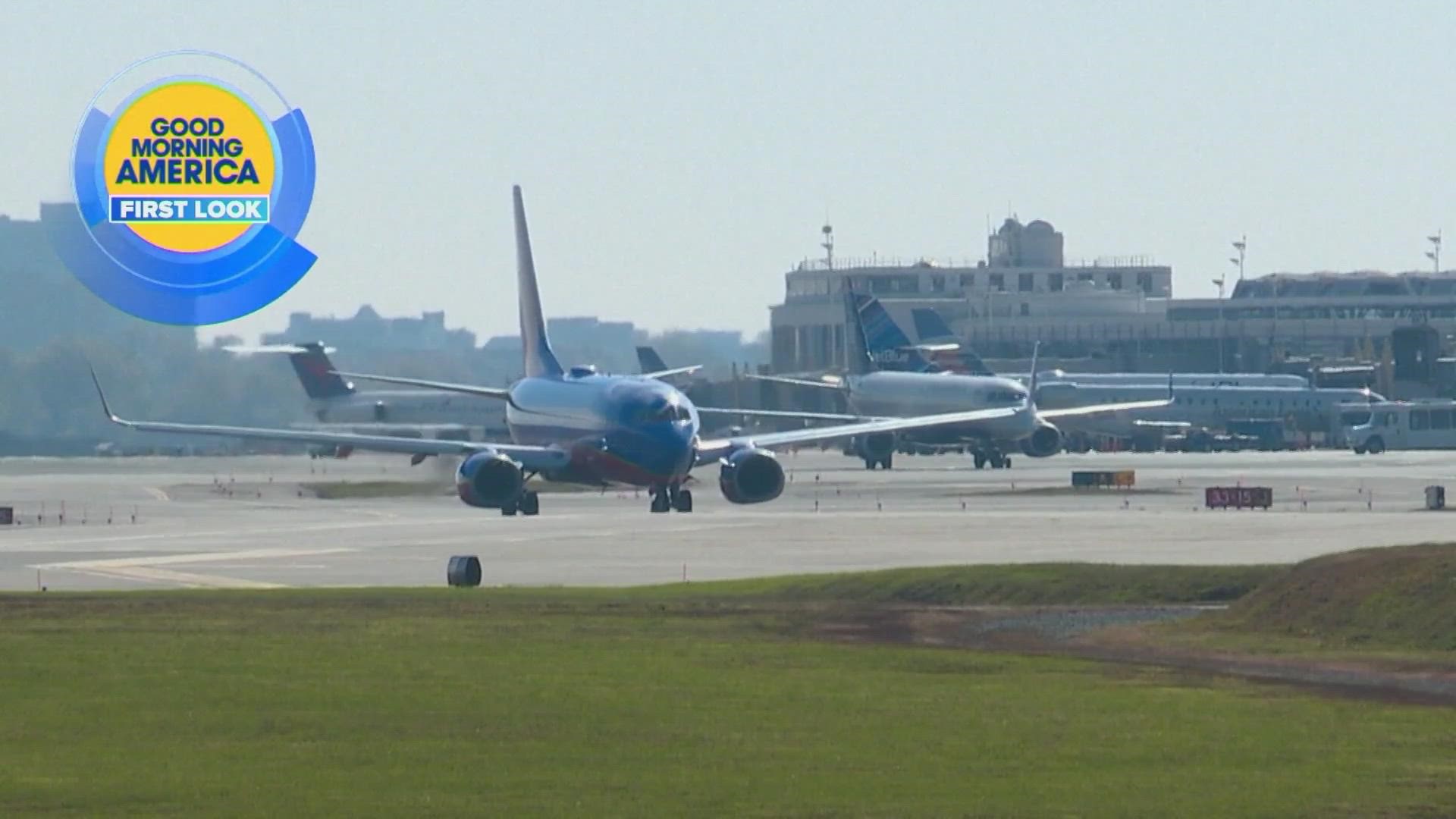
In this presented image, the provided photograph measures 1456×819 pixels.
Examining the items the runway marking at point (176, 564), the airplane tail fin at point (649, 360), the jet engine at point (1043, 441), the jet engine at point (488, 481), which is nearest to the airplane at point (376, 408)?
the airplane tail fin at point (649, 360)

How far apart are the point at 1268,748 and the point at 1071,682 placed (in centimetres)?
606

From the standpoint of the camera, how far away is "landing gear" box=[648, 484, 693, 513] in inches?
3063

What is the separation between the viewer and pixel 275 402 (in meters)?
185

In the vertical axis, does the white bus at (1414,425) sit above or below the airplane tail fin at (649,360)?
below

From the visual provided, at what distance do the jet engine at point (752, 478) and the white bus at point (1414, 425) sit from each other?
3029 inches

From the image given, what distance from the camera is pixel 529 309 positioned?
90.9 meters

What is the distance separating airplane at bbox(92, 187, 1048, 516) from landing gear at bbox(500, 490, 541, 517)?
2 cm

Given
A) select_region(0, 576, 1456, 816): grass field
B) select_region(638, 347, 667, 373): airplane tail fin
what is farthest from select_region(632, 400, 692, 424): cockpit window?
select_region(638, 347, 667, 373): airplane tail fin

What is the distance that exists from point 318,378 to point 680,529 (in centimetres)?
9602

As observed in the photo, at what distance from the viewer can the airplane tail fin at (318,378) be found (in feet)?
523

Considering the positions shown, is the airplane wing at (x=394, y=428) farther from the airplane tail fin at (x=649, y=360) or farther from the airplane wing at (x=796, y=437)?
the airplane wing at (x=796, y=437)

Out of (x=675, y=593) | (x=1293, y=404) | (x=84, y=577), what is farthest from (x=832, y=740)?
(x=1293, y=404)

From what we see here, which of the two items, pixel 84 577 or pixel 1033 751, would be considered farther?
pixel 84 577

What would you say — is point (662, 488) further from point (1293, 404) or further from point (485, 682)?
A: point (1293, 404)
